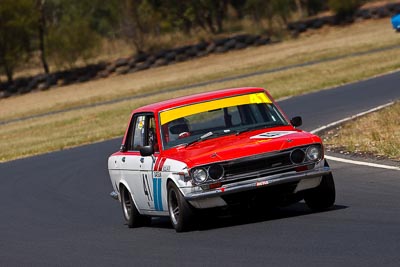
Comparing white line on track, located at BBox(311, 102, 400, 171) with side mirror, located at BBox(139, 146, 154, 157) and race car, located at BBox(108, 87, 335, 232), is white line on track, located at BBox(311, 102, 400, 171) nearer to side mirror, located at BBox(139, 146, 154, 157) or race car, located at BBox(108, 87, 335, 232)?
race car, located at BBox(108, 87, 335, 232)

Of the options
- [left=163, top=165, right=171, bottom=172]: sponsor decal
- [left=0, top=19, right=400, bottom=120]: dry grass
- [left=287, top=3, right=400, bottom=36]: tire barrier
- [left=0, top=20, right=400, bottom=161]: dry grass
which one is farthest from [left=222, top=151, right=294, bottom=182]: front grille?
[left=287, top=3, right=400, bottom=36]: tire barrier

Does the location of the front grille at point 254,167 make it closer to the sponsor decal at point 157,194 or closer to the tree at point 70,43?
the sponsor decal at point 157,194

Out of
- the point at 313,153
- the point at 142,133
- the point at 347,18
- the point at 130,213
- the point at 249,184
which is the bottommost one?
the point at 347,18

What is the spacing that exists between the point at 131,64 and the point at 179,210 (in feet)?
177

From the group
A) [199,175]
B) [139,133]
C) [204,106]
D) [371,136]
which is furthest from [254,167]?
[371,136]

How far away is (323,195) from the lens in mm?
10508

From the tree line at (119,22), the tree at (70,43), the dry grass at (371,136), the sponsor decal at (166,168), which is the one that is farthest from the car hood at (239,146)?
the tree at (70,43)

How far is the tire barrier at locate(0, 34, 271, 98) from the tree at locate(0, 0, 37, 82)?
2.13 metres

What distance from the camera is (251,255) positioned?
336 inches

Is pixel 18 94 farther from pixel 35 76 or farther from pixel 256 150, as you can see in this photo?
pixel 256 150

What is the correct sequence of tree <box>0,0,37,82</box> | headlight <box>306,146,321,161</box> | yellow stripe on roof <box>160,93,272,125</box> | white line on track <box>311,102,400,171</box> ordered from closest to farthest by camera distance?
1. headlight <box>306,146,321,161</box>
2. yellow stripe on roof <box>160,93,272,125</box>
3. white line on track <box>311,102,400,171</box>
4. tree <box>0,0,37,82</box>

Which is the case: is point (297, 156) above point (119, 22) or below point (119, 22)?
above

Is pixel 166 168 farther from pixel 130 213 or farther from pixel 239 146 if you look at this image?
pixel 130 213

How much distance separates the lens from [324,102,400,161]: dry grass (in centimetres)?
1577
